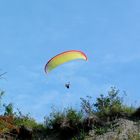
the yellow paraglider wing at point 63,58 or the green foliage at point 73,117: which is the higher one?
the yellow paraglider wing at point 63,58

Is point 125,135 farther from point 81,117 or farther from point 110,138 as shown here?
point 81,117

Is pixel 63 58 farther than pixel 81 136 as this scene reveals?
No

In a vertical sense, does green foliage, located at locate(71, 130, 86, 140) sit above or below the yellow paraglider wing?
below

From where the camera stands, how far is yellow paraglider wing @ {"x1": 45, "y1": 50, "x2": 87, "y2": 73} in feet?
54.0

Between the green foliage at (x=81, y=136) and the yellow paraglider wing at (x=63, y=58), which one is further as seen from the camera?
the green foliage at (x=81, y=136)

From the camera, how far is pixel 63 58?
16.5 meters

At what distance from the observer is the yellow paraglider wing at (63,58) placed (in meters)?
16.5

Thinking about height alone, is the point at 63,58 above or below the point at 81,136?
above

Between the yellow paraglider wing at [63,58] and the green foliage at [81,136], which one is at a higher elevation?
the yellow paraglider wing at [63,58]

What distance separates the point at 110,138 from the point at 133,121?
1.08 metres

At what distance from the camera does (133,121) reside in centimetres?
1744

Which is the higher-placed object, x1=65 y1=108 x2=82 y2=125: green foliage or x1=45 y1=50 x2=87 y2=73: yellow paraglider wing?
→ x1=45 y1=50 x2=87 y2=73: yellow paraglider wing

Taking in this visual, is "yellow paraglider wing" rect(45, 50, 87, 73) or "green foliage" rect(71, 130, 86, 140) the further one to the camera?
"green foliage" rect(71, 130, 86, 140)

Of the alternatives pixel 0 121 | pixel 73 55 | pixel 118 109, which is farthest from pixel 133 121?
pixel 0 121
